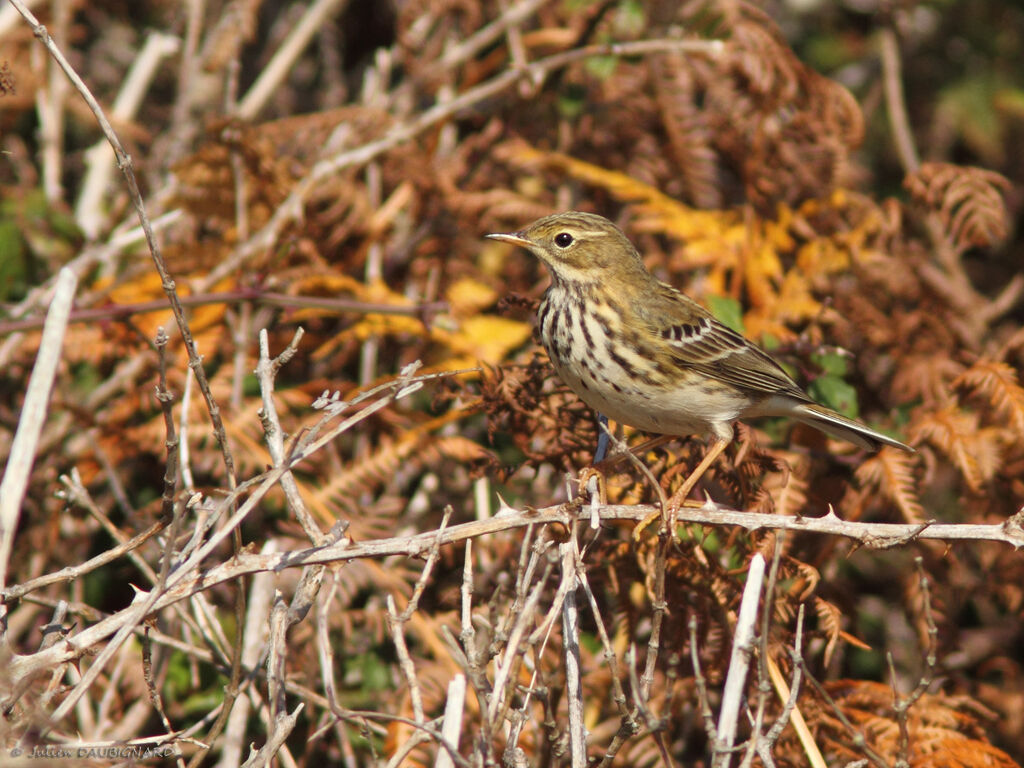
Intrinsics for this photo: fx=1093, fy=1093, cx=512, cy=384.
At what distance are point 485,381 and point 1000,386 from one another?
198cm

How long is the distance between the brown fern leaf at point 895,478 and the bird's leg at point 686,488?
637 millimetres

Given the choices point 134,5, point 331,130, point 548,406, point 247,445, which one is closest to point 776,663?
point 548,406

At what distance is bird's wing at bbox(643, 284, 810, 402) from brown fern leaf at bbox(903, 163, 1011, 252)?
1202 millimetres

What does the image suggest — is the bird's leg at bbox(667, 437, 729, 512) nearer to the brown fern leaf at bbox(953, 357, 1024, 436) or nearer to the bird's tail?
the bird's tail

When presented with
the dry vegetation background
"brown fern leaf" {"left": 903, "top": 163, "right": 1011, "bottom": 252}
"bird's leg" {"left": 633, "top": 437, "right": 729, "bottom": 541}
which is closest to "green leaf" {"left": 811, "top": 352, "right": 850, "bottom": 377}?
the dry vegetation background

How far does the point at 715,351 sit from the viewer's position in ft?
14.3

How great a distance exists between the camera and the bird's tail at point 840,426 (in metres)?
4.14

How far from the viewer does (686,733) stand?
4.30 m

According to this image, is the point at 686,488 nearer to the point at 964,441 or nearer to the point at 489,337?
the point at 964,441

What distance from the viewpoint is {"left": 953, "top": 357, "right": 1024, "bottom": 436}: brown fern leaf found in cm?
409

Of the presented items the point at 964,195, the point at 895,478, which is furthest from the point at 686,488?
the point at 964,195

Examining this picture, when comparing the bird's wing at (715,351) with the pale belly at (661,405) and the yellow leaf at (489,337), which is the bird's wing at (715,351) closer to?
the pale belly at (661,405)

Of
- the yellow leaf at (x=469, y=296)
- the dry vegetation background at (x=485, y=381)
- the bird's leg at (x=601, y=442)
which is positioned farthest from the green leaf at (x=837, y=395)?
the yellow leaf at (x=469, y=296)

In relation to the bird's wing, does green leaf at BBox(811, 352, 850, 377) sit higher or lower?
lower
